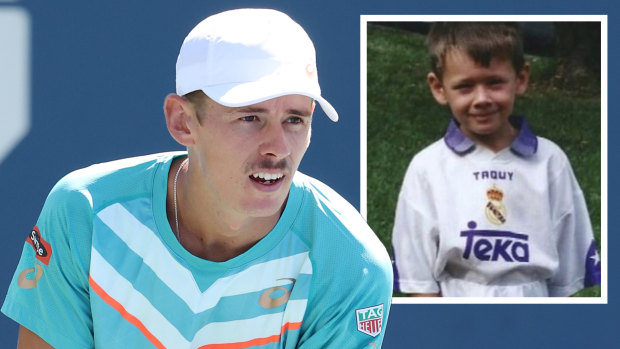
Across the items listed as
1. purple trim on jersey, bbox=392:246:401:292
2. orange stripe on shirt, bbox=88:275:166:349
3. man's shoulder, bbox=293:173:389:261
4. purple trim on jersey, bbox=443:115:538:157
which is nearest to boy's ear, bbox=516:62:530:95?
purple trim on jersey, bbox=443:115:538:157

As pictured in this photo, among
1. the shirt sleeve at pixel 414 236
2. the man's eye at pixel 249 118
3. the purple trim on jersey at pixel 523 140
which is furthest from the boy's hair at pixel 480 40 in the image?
the man's eye at pixel 249 118

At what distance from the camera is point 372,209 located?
14.0ft

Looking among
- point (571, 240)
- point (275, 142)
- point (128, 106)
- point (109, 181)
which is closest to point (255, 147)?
point (275, 142)

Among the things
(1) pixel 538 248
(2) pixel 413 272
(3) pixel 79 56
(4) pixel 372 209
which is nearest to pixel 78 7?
(3) pixel 79 56

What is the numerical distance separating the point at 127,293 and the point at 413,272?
1.95 m

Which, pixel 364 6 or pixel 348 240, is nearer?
pixel 348 240

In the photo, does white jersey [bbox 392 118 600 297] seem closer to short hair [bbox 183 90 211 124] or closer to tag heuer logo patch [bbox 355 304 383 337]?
tag heuer logo patch [bbox 355 304 383 337]

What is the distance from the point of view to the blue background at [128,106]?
13.8ft

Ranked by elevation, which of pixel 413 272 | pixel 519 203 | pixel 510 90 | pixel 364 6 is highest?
pixel 364 6

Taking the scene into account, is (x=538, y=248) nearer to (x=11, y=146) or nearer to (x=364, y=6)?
(x=364, y=6)

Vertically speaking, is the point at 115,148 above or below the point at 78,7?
below

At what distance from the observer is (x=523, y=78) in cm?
427

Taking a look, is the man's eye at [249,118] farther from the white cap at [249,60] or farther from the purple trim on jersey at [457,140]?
the purple trim on jersey at [457,140]

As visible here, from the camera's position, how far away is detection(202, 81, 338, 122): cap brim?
231cm
